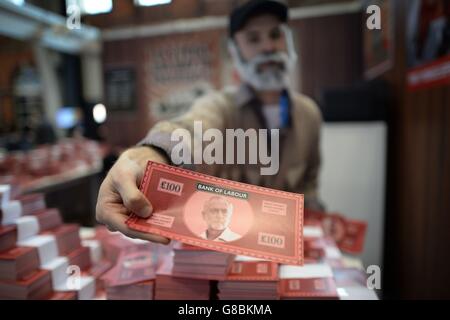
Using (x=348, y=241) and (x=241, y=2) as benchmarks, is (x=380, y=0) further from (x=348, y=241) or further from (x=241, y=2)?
(x=348, y=241)

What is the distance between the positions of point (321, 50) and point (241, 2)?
1.76 meters

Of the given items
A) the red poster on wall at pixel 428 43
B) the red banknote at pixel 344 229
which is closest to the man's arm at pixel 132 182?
the red banknote at pixel 344 229

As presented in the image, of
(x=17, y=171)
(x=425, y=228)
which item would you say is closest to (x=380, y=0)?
(x=425, y=228)

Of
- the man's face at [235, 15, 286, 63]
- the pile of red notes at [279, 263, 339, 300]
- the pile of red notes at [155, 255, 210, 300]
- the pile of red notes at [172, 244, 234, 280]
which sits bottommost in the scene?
the pile of red notes at [279, 263, 339, 300]

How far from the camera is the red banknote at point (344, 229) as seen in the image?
100 centimetres

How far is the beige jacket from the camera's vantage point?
60 centimetres

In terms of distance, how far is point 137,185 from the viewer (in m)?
0.54

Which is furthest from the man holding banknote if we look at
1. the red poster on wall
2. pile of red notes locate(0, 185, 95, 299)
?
the red poster on wall

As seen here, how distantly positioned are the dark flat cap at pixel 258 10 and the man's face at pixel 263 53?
14mm

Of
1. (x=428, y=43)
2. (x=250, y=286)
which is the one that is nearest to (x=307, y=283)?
(x=250, y=286)

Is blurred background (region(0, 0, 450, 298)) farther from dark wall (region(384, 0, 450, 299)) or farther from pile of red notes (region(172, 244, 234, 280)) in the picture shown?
pile of red notes (region(172, 244, 234, 280))

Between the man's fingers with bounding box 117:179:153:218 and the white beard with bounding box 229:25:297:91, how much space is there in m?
0.53

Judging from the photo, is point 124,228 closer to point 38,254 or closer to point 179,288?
point 179,288

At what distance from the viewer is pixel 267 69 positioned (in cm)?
90
